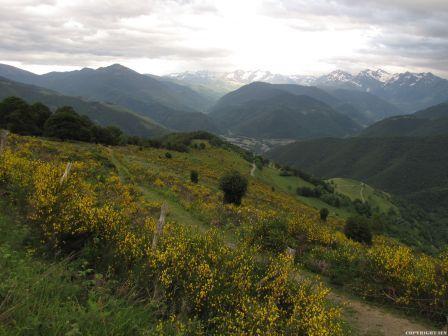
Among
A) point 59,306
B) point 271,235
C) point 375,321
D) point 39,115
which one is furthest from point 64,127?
point 375,321

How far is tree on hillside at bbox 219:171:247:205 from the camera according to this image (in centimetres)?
3262

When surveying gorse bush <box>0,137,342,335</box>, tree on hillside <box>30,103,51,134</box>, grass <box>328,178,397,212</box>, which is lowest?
grass <box>328,178,397,212</box>

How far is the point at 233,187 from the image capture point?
32750 mm

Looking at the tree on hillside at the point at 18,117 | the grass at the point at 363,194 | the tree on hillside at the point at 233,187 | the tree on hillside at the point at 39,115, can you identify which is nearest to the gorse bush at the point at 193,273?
the tree on hillside at the point at 233,187

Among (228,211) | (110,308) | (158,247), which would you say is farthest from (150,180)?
(110,308)

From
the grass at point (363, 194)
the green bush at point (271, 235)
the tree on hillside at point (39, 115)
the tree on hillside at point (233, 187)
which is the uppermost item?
the tree on hillside at point (39, 115)

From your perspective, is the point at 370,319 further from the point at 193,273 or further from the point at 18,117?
the point at 18,117

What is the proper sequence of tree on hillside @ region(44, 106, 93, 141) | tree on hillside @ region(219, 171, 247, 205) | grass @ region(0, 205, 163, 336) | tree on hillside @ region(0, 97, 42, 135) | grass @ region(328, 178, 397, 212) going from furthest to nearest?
grass @ region(328, 178, 397, 212) → tree on hillside @ region(44, 106, 93, 141) → tree on hillside @ region(0, 97, 42, 135) → tree on hillside @ region(219, 171, 247, 205) → grass @ region(0, 205, 163, 336)

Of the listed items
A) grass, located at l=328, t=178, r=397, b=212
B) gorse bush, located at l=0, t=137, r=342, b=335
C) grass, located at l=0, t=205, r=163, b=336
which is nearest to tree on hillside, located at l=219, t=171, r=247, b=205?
gorse bush, located at l=0, t=137, r=342, b=335

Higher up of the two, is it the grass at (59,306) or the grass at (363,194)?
the grass at (59,306)

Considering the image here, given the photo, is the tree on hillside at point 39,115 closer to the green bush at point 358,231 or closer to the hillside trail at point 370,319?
the green bush at point 358,231

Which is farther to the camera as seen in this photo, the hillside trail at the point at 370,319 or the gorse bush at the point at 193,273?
the hillside trail at the point at 370,319

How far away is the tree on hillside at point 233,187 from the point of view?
32.6m

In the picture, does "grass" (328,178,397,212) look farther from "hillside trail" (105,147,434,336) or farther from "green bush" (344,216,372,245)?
"hillside trail" (105,147,434,336)
